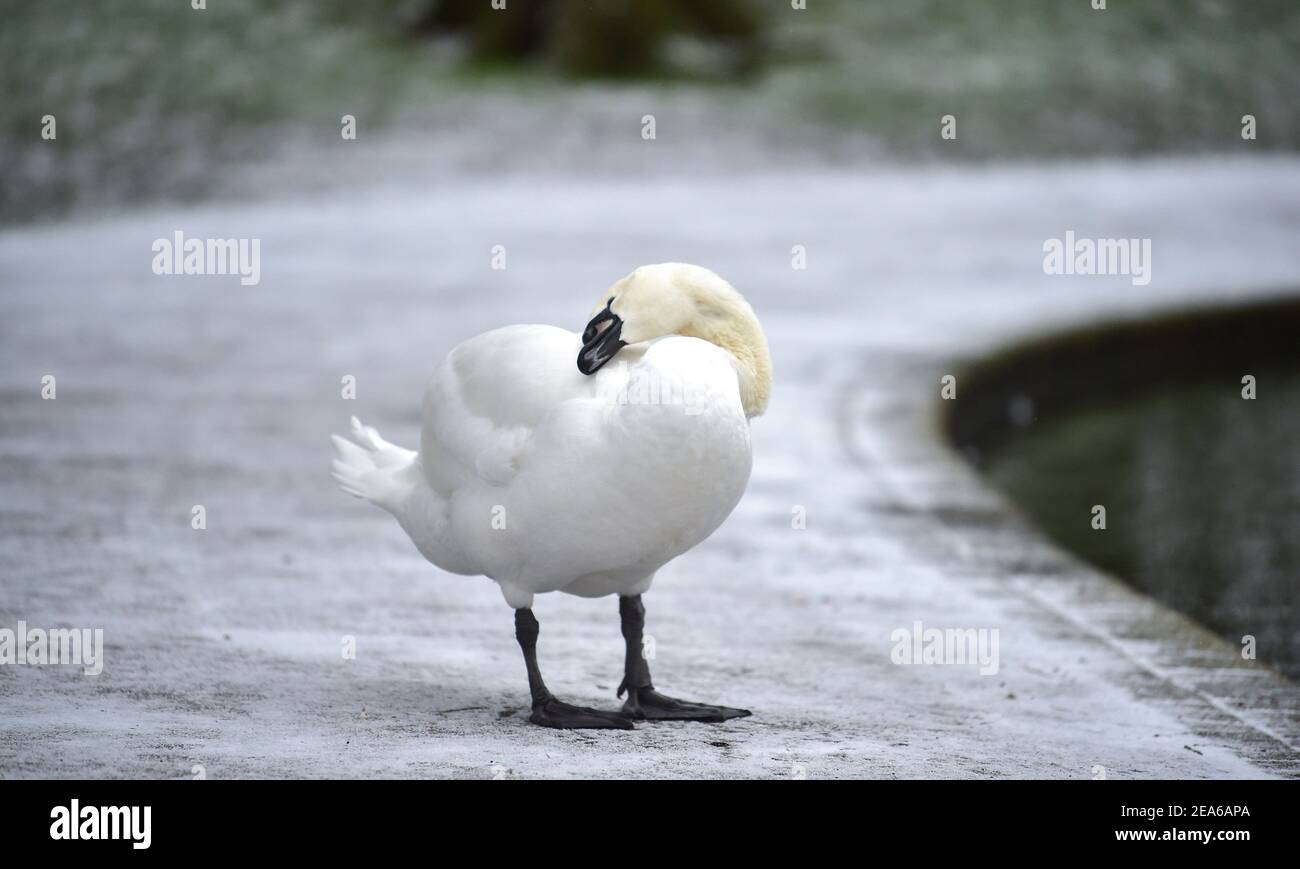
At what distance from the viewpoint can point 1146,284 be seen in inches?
613

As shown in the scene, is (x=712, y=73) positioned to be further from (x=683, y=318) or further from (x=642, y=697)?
(x=642, y=697)

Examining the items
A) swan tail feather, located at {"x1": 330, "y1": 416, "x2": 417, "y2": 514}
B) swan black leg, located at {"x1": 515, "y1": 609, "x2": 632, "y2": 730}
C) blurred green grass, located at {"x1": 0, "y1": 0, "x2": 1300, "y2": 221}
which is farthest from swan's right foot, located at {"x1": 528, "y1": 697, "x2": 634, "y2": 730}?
blurred green grass, located at {"x1": 0, "y1": 0, "x2": 1300, "y2": 221}

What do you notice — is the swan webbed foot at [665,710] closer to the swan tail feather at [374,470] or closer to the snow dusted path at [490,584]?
the snow dusted path at [490,584]

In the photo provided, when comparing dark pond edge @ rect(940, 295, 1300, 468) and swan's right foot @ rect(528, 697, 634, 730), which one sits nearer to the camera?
swan's right foot @ rect(528, 697, 634, 730)

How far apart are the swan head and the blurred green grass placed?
1301cm

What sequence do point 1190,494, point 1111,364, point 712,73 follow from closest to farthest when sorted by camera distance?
point 1190,494 → point 1111,364 → point 712,73

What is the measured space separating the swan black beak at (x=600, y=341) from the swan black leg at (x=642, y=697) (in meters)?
0.81

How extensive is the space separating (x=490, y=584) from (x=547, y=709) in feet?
7.30

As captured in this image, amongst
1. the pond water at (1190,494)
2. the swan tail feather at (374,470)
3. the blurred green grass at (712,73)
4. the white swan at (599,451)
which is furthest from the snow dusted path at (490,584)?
the blurred green grass at (712,73)

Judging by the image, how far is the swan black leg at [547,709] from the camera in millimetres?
5438

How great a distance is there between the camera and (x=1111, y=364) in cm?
1365

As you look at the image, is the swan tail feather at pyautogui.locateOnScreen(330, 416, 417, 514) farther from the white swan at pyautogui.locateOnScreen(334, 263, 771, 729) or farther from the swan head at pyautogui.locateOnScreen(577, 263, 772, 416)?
the swan head at pyautogui.locateOnScreen(577, 263, 772, 416)

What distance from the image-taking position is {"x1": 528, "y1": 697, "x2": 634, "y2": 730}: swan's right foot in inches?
214

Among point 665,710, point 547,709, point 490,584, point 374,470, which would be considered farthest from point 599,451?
point 490,584
